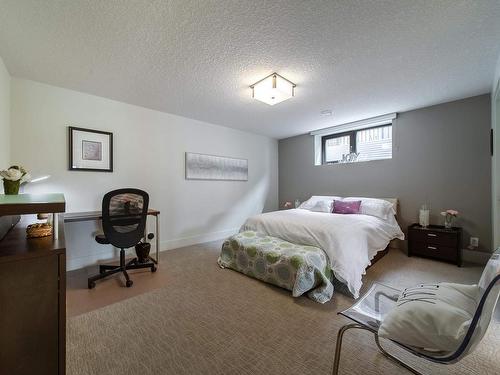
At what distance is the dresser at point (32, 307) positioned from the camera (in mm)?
766

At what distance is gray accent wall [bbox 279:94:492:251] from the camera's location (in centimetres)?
292

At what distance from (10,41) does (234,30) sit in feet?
6.27

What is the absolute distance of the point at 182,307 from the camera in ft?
6.28

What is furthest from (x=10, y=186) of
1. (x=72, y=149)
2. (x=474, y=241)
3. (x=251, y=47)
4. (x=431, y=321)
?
(x=474, y=241)

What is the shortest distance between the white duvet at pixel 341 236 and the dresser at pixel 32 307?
6.81 feet

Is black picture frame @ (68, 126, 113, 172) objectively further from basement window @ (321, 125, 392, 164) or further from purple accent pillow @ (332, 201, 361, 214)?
basement window @ (321, 125, 392, 164)

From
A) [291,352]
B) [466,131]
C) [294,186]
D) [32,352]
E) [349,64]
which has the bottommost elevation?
[291,352]

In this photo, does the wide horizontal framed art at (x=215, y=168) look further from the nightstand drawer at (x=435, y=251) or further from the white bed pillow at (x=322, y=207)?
the nightstand drawer at (x=435, y=251)

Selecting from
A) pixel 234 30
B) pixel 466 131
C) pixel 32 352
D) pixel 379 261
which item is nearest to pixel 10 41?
pixel 234 30

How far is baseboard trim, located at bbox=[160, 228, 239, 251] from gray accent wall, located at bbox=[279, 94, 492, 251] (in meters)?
2.58

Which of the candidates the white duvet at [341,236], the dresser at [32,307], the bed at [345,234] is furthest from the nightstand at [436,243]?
→ the dresser at [32,307]

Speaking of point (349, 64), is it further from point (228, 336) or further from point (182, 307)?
point (182, 307)

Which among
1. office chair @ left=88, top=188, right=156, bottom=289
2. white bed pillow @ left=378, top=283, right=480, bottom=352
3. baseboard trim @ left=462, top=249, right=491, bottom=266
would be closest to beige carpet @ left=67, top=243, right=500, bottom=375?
white bed pillow @ left=378, top=283, right=480, bottom=352

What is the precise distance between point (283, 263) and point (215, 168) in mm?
2563
